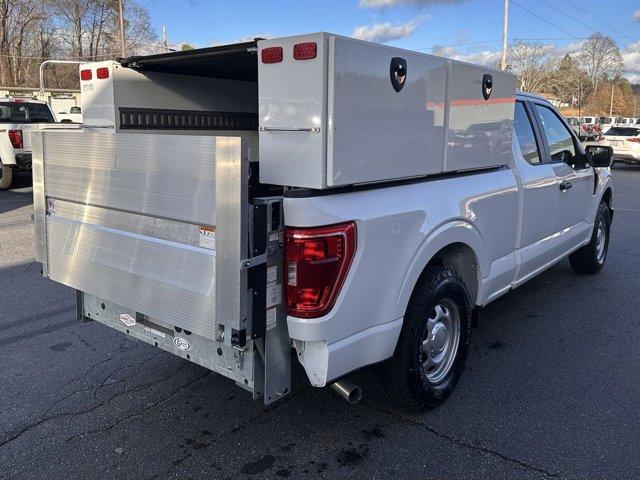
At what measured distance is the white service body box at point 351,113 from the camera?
2.46 m

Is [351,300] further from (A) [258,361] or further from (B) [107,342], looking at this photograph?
(B) [107,342]

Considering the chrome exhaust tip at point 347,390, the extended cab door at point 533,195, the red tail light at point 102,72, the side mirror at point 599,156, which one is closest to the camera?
the chrome exhaust tip at point 347,390

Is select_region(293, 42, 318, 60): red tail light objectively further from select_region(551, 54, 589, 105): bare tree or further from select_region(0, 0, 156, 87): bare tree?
select_region(551, 54, 589, 105): bare tree

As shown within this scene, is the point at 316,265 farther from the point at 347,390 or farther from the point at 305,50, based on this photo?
the point at 305,50

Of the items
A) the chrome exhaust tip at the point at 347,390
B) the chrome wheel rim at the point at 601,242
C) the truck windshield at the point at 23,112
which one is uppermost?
the truck windshield at the point at 23,112

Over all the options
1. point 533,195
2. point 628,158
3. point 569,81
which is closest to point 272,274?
point 533,195

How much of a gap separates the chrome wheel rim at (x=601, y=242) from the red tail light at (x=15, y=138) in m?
11.8

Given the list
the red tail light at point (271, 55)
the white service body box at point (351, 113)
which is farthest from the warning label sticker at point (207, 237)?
the red tail light at point (271, 55)

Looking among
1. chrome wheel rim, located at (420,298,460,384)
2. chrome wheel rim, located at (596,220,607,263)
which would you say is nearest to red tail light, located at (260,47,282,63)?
chrome wheel rim, located at (420,298,460,384)

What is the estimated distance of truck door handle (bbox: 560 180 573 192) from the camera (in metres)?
4.93

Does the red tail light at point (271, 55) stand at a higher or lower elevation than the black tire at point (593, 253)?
higher

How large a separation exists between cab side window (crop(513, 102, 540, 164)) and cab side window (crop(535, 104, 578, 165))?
0.94 ft

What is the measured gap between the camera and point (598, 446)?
10.2 feet

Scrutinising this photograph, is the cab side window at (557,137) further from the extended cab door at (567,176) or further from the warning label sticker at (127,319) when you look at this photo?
the warning label sticker at (127,319)
